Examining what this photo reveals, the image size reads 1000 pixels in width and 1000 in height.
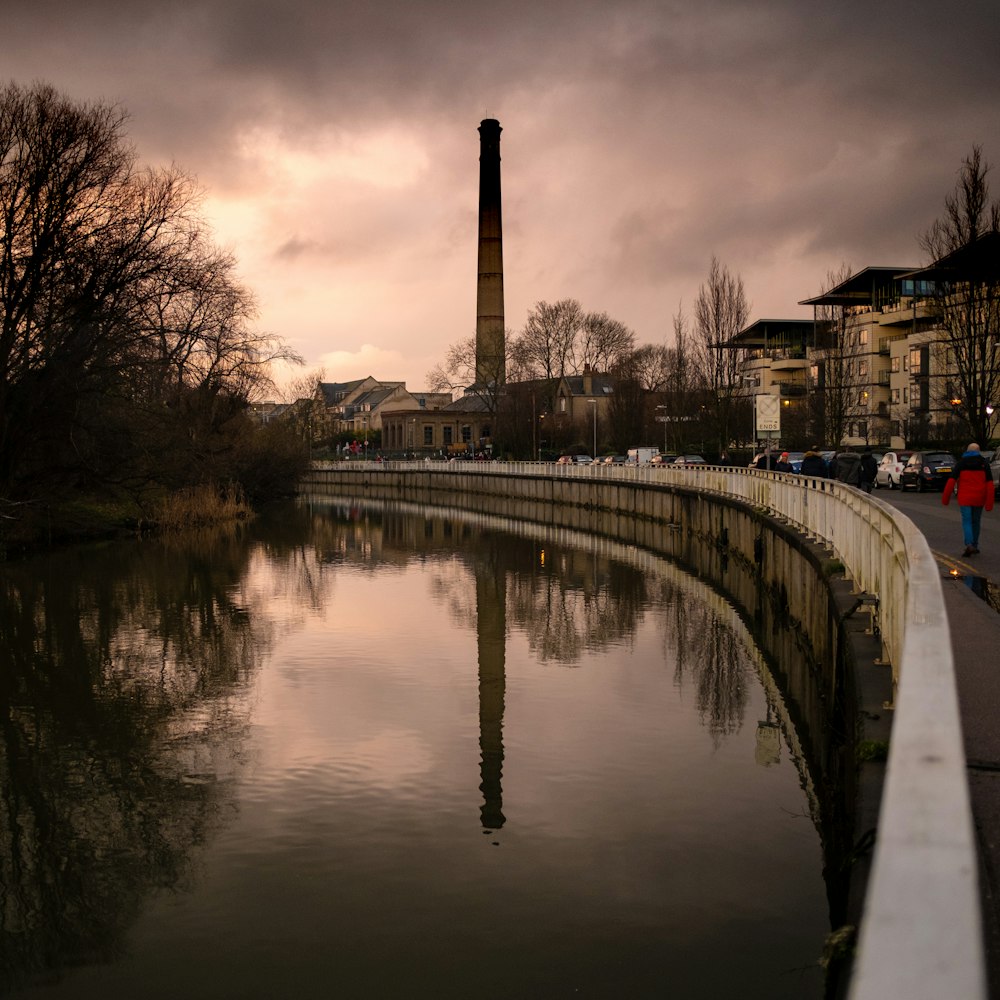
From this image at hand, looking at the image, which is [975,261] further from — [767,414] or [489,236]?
[489,236]

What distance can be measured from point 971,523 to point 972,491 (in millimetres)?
547

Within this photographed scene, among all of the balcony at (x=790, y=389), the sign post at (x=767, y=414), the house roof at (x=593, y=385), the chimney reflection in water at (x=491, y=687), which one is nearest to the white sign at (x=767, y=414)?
the sign post at (x=767, y=414)

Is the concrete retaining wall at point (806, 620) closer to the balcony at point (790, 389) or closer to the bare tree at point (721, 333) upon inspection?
the bare tree at point (721, 333)

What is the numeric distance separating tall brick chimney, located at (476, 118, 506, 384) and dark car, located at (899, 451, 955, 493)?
1629 inches

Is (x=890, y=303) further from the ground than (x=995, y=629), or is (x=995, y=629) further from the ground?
(x=890, y=303)

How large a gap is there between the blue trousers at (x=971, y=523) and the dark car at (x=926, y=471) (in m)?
23.5

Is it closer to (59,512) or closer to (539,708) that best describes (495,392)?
(59,512)

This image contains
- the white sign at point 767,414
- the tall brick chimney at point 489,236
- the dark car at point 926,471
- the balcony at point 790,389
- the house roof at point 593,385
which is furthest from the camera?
the house roof at point 593,385

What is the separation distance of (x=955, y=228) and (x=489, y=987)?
4512 cm

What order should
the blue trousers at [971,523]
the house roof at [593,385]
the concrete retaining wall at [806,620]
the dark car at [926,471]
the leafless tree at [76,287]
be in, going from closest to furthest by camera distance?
1. the concrete retaining wall at [806,620]
2. the blue trousers at [971,523]
3. the leafless tree at [76,287]
4. the dark car at [926,471]
5. the house roof at [593,385]

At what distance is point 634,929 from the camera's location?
25.2 ft

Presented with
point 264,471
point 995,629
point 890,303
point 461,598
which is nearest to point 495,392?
point 890,303

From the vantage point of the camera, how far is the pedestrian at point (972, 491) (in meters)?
17.6

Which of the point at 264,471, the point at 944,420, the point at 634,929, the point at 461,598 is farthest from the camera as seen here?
the point at 944,420
